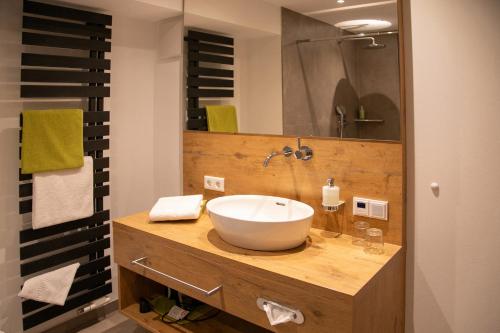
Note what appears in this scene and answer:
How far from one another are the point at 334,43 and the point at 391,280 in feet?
3.54

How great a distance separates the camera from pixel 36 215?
205 cm

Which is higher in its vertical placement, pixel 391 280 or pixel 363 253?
pixel 363 253

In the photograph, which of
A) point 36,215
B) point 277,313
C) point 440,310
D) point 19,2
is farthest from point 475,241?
point 19,2

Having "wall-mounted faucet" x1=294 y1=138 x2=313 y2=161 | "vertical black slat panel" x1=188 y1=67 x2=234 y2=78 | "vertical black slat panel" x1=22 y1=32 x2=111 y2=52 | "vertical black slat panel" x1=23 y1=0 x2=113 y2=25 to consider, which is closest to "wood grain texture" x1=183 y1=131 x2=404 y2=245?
"wall-mounted faucet" x1=294 y1=138 x2=313 y2=161

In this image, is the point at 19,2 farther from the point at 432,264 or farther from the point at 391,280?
the point at 432,264

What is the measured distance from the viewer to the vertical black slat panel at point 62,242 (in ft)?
6.84

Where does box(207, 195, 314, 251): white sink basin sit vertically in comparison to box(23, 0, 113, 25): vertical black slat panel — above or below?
below

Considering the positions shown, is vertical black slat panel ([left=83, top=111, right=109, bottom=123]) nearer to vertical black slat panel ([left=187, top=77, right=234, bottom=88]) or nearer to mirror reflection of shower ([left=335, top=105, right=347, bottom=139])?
vertical black slat panel ([left=187, top=77, right=234, bottom=88])

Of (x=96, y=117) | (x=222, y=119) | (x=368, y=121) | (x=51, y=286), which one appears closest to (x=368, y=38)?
(x=368, y=121)

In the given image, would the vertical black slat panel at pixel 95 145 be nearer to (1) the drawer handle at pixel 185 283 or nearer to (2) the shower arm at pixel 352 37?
(1) the drawer handle at pixel 185 283

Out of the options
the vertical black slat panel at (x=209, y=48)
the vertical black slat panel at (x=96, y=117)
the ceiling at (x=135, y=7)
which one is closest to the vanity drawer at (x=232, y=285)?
the vertical black slat panel at (x=96, y=117)

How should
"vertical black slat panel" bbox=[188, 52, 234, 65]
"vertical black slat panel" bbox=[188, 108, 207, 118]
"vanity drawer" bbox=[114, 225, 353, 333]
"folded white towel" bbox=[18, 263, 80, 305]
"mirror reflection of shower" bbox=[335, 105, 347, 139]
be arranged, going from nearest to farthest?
1. "vanity drawer" bbox=[114, 225, 353, 333]
2. "mirror reflection of shower" bbox=[335, 105, 347, 139]
3. "folded white towel" bbox=[18, 263, 80, 305]
4. "vertical black slat panel" bbox=[188, 52, 234, 65]
5. "vertical black slat panel" bbox=[188, 108, 207, 118]

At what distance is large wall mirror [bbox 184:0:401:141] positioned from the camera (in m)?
1.68

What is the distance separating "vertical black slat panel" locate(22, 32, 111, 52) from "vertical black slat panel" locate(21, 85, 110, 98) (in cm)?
22
